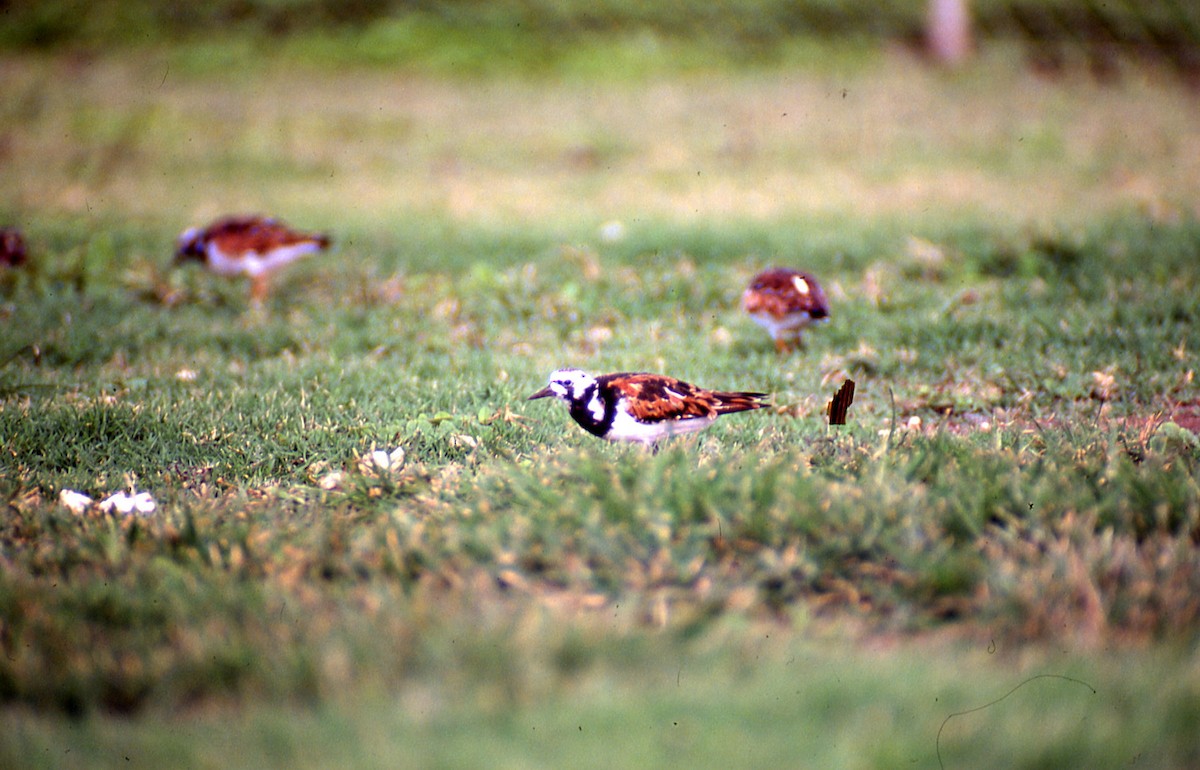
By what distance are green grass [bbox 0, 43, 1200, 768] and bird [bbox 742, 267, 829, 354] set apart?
0.96 ft

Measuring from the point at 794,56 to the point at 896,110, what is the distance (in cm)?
291

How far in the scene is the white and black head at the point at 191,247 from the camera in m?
8.58

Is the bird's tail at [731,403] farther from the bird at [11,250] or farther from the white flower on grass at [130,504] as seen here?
the bird at [11,250]

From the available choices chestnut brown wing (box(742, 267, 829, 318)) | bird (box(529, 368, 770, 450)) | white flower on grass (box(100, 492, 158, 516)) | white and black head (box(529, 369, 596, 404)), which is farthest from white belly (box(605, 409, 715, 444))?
white flower on grass (box(100, 492, 158, 516))

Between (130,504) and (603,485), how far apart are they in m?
2.08

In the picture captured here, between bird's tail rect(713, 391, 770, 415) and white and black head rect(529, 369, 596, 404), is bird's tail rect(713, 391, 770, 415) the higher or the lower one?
the lower one

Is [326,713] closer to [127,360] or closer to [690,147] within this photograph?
A: [127,360]

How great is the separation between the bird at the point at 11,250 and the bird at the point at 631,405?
5937mm

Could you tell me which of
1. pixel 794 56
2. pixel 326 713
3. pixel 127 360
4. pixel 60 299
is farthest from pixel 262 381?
pixel 794 56

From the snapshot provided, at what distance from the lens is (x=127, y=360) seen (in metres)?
6.80

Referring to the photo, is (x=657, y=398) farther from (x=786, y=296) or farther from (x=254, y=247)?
(x=254, y=247)

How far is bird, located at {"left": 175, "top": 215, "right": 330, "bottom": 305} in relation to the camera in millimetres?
8242

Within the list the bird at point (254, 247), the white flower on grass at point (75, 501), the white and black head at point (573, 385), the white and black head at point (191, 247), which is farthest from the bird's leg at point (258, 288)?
the white and black head at point (573, 385)

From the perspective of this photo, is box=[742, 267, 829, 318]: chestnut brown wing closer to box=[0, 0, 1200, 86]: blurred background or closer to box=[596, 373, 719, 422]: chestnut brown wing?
box=[596, 373, 719, 422]: chestnut brown wing
